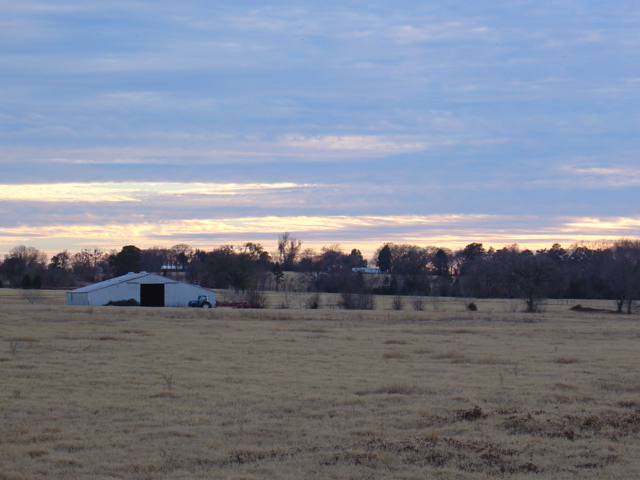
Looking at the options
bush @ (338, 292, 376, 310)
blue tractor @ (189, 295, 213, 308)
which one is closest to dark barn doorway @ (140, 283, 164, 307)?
blue tractor @ (189, 295, 213, 308)

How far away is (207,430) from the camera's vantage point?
34.9 feet

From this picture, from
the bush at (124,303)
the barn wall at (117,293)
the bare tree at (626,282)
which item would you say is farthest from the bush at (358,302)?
the bare tree at (626,282)

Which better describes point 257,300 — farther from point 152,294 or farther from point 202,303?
point 152,294

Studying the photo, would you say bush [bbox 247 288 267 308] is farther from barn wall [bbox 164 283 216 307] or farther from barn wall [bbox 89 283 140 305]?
barn wall [bbox 89 283 140 305]

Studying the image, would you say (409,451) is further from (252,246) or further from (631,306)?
(252,246)

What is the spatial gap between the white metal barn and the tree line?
8.44 meters

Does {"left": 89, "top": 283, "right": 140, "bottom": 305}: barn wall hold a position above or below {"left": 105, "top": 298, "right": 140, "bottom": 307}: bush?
above

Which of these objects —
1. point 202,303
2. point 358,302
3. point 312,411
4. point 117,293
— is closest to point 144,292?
point 117,293

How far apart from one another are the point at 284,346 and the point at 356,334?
7.58 m

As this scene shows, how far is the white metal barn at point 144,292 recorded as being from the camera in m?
70.2

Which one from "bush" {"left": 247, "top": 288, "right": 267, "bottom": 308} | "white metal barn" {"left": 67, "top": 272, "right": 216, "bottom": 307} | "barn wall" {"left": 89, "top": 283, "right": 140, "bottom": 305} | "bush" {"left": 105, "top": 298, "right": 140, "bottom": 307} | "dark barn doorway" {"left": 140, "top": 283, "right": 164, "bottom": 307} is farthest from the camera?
"dark barn doorway" {"left": 140, "top": 283, "right": 164, "bottom": 307}

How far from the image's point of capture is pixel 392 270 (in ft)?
441

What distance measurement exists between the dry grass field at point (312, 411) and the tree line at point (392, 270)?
4629cm

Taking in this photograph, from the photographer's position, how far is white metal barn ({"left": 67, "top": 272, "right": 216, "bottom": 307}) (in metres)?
70.2
